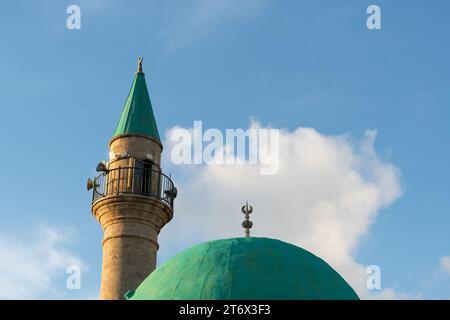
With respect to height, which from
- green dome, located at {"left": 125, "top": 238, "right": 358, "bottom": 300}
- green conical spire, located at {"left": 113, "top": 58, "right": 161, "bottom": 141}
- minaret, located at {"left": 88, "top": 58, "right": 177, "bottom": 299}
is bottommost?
green dome, located at {"left": 125, "top": 238, "right": 358, "bottom": 300}

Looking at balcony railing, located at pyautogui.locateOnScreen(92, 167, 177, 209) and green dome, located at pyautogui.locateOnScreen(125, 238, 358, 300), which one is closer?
green dome, located at pyautogui.locateOnScreen(125, 238, 358, 300)

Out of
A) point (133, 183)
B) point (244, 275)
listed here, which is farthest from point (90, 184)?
point (244, 275)

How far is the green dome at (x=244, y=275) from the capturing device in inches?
484

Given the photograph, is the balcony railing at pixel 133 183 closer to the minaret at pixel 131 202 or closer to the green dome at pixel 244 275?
the minaret at pixel 131 202

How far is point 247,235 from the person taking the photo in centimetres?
1470

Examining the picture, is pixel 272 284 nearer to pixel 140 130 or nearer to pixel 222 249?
pixel 222 249

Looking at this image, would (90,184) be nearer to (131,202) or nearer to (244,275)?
(131,202)

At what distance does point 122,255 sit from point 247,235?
8.15 metres

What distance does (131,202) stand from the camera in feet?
74.6

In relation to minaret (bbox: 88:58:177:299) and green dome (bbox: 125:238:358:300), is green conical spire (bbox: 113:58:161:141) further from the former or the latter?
green dome (bbox: 125:238:358:300)

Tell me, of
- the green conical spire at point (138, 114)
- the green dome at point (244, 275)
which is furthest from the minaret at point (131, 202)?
the green dome at point (244, 275)

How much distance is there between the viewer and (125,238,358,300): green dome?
12297 mm

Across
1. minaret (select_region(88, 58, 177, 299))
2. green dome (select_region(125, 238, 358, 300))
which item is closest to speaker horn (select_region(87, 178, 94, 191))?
minaret (select_region(88, 58, 177, 299))

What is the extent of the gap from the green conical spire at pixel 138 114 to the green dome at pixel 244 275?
1072cm
